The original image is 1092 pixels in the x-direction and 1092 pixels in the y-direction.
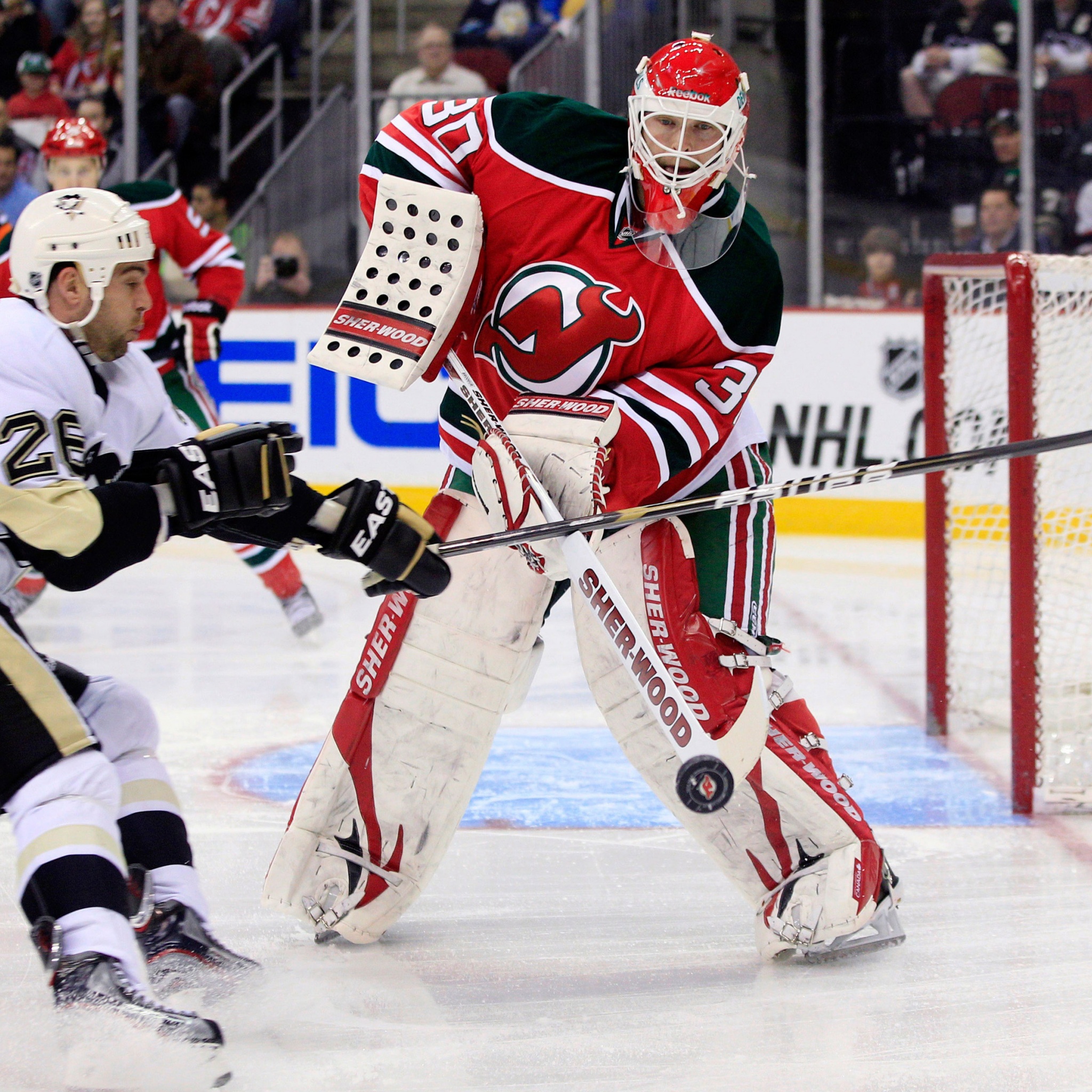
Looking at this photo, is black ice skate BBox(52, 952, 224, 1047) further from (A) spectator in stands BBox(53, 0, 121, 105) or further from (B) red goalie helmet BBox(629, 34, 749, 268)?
(A) spectator in stands BBox(53, 0, 121, 105)

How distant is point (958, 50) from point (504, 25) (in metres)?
1.92

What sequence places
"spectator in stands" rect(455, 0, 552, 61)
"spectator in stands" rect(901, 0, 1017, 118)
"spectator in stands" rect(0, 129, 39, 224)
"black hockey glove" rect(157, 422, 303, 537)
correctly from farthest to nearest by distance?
"spectator in stands" rect(455, 0, 552, 61) < "spectator in stands" rect(0, 129, 39, 224) < "spectator in stands" rect(901, 0, 1017, 118) < "black hockey glove" rect(157, 422, 303, 537)

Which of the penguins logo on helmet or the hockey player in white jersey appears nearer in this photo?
the hockey player in white jersey

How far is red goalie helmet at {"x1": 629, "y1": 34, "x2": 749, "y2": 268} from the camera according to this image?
1.88m

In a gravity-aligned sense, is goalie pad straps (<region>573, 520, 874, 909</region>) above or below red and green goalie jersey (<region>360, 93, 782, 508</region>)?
below

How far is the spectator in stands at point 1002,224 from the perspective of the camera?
5734mm

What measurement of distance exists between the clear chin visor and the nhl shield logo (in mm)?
3732

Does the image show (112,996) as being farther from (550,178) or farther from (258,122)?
(258,122)

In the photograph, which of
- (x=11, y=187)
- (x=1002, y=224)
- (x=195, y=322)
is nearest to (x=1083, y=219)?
(x=1002, y=224)

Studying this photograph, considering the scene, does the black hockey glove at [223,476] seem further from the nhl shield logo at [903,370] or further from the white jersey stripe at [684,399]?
the nhl shield logo at [903,370]

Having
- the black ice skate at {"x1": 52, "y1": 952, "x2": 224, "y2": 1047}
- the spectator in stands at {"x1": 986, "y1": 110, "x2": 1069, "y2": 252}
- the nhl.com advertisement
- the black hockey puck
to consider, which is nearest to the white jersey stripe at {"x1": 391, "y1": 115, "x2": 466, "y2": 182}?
the black hockey puck

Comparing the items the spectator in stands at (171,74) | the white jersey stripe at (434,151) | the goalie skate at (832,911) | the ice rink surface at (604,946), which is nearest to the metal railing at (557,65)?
the spectator in stands at (171,74)

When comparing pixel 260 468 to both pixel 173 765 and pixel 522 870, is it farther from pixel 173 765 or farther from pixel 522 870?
pixel 173 765

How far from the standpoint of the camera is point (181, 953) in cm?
179
